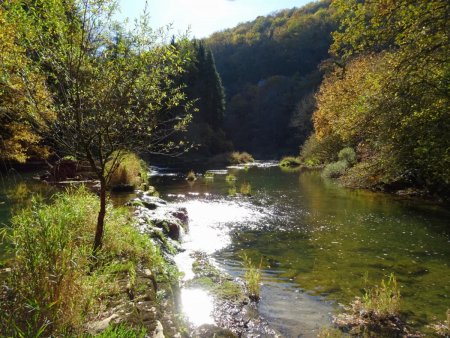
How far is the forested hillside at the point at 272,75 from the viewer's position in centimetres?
9544

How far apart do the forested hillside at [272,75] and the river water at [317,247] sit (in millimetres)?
50270

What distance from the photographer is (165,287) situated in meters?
7.79

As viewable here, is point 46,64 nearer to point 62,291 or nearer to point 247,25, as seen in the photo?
point 62,291

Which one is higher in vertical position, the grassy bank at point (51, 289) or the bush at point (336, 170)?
the bush at point (336, 170)

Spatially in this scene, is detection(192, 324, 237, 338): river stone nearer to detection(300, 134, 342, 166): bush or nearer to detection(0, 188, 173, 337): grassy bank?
detection(0, 188, 173, 337): grassy bank

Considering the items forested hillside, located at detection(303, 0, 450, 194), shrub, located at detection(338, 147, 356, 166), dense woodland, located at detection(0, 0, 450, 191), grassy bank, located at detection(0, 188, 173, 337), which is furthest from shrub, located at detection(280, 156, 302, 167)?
grassy bank, located at detection(0, 188, 173, 337)

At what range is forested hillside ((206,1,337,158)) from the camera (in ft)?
313

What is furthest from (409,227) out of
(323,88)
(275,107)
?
(275,107)

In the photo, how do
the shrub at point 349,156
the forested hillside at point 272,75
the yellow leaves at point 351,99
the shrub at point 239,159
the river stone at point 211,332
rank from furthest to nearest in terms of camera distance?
the forested hillside at point 272,75
the shrub at point 239,159
the shrub at point 349,156
the yellow leaves at point 351,99
the river stone at point 211,332

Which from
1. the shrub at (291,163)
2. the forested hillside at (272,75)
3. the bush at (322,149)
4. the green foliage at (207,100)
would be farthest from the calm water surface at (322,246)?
the forested hillside at (272,75)

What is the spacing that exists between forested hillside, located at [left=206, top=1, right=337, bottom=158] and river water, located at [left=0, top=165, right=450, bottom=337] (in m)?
50.3

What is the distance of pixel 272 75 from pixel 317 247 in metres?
114

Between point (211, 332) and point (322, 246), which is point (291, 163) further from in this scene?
point (211, 332)

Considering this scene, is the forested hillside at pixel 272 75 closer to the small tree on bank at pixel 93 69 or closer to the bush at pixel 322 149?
the bush at pixel 322 149
